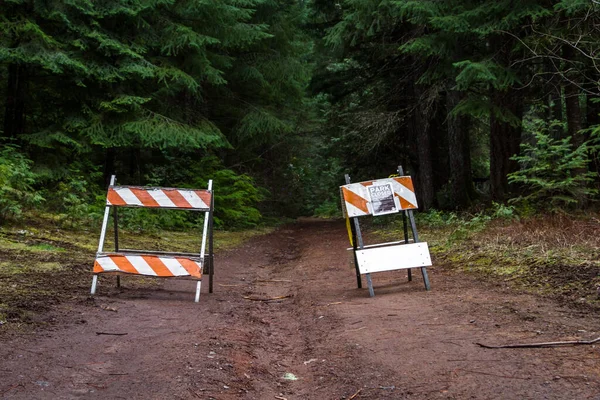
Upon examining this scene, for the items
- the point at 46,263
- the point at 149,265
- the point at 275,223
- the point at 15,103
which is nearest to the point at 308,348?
the point at 149,265

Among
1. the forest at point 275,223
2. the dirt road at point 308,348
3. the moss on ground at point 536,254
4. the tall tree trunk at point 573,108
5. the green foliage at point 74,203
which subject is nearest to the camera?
the dirt road at point 308,348

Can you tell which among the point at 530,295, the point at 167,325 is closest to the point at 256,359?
the point at 167,325

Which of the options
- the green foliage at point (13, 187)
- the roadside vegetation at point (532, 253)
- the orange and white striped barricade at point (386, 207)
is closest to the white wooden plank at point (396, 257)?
the orange and white striped barricade at point (386, 207)

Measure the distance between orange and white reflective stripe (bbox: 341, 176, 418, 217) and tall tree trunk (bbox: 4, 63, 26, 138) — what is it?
12777 millimetres

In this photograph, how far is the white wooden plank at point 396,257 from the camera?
7562 mm

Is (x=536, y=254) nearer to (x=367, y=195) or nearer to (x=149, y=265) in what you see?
(x=367, y=195)

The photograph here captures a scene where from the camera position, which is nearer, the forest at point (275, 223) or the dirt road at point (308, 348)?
the dirt road at point (308, 348)

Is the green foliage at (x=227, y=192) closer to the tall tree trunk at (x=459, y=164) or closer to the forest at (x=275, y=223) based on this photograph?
the forest at (x=275, y=223)

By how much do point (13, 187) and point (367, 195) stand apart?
894cm

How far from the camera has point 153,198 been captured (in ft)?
25.0

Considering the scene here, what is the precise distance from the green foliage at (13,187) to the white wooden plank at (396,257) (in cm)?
758

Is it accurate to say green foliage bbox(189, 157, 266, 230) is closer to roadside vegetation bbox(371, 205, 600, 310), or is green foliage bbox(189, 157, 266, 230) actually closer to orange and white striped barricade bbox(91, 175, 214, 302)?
roadside vegetation bbox(371, 205, 600, 310)

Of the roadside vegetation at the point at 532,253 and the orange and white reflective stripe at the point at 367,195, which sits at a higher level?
the orange and white reflective stripe at the point at 367,195

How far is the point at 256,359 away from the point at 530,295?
353cm
